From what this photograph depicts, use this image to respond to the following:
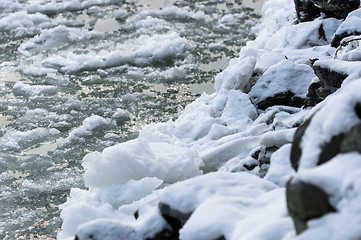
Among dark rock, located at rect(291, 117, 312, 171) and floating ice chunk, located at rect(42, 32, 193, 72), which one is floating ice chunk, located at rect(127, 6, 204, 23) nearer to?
floating ice chunk, located at rect(42, 32, 193, 72)

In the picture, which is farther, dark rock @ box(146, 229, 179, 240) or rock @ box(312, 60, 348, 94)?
rock @ box(312, 60, 348, 94)

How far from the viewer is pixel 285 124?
6816 millimetres

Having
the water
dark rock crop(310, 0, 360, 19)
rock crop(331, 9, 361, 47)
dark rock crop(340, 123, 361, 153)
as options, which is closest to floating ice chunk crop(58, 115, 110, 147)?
the water

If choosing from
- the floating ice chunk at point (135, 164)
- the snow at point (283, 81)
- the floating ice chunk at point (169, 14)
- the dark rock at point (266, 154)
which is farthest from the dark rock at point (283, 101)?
the floating ice chunk at point (169, 14)

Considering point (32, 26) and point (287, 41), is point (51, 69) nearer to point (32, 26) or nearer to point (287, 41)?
point (32, 26)

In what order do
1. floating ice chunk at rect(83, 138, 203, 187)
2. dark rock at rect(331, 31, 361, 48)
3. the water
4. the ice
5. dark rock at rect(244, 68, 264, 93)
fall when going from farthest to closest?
the ice
dark rock at rect(244, 68, 264, 93)
dark rock at rect(331, 31, 361, 48)
the water
floating ice chunk at rect(83, 138, 203, 187)

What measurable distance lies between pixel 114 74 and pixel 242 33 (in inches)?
152

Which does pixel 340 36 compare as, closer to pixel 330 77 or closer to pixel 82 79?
pixel 330 77

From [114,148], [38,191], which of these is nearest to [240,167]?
[114,148]

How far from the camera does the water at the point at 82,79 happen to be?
7.89 metres

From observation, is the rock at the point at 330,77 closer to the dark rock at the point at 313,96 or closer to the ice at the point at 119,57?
the dark rock at the point at 313,96

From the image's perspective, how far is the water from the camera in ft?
25.9

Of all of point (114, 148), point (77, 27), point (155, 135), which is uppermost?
point (114, 148)

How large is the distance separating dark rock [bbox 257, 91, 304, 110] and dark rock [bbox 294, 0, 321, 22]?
351cm
